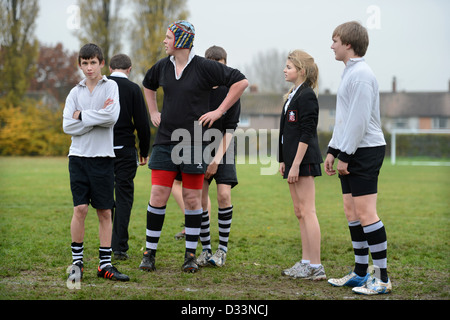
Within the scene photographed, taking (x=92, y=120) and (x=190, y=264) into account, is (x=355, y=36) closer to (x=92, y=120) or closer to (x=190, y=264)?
(x=92, y=120)

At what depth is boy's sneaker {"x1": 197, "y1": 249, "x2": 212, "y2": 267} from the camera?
5348mm

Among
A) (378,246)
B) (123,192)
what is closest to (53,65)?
(123,192)

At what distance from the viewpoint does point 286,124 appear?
4891 mm

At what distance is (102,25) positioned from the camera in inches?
1282

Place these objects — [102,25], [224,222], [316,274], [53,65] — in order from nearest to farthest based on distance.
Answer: [316,274]
[224,222]
[102,25]
[53,65]

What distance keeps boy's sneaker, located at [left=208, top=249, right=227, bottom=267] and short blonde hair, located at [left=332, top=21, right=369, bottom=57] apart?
7.91ft

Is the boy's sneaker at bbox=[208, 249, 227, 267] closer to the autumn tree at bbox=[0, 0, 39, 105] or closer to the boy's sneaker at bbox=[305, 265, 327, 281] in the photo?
the boy's sneaker at bbox=[305, 265, 327, 281]

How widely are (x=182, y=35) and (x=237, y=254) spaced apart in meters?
2.53

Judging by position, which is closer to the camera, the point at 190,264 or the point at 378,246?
the point at 378,246

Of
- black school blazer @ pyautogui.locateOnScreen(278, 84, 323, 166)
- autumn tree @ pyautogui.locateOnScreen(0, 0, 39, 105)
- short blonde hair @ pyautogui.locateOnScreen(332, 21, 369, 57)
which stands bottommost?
black school blazer @ pyautogui.locateOnScreen(278, 84, 323, 166)

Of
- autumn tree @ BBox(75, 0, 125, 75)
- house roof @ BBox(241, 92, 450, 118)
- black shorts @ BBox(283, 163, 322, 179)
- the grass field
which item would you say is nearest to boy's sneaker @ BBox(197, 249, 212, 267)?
the grass field

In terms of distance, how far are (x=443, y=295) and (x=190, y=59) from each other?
299cm

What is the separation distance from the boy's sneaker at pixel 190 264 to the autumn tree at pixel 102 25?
29.0m

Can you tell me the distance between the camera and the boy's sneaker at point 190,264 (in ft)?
16.3
